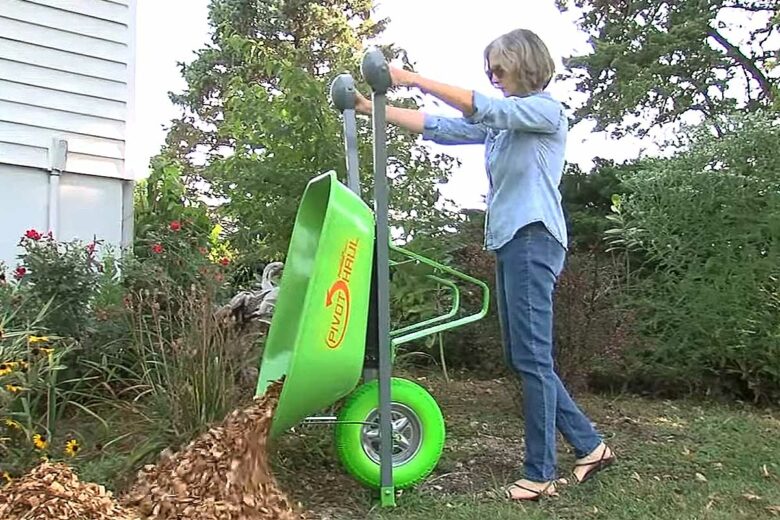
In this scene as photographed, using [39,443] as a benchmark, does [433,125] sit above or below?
above

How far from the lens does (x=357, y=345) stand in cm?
251

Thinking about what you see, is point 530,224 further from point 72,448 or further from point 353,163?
point 72,448

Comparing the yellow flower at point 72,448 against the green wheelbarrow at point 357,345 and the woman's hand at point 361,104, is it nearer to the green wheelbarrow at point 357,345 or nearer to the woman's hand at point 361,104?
the green wheelbarrow at point 357,345

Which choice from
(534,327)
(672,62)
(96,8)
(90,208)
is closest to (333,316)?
(534,327)

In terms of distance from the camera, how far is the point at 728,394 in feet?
17.2

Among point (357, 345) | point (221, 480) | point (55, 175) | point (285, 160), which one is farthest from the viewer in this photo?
point (55, 175)

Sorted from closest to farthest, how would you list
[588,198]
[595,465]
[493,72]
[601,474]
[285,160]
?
[493,72], [595,465], [601,474], [285,160], [588,198]

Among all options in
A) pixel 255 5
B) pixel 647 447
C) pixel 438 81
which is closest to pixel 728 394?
pixel 647 447

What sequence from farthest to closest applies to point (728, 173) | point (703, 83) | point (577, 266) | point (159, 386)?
1. point (703, 83)
2. point (728, 173)
3. point (577, 266)
4. point (159, 386)

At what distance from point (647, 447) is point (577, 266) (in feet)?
4.33

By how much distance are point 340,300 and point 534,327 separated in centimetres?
68

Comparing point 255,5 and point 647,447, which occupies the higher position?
point 255,5

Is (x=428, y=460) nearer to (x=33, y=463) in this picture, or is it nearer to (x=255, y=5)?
(x=33, y=463)

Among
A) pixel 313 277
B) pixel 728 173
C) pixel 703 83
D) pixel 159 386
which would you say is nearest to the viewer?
pixel 313 277
